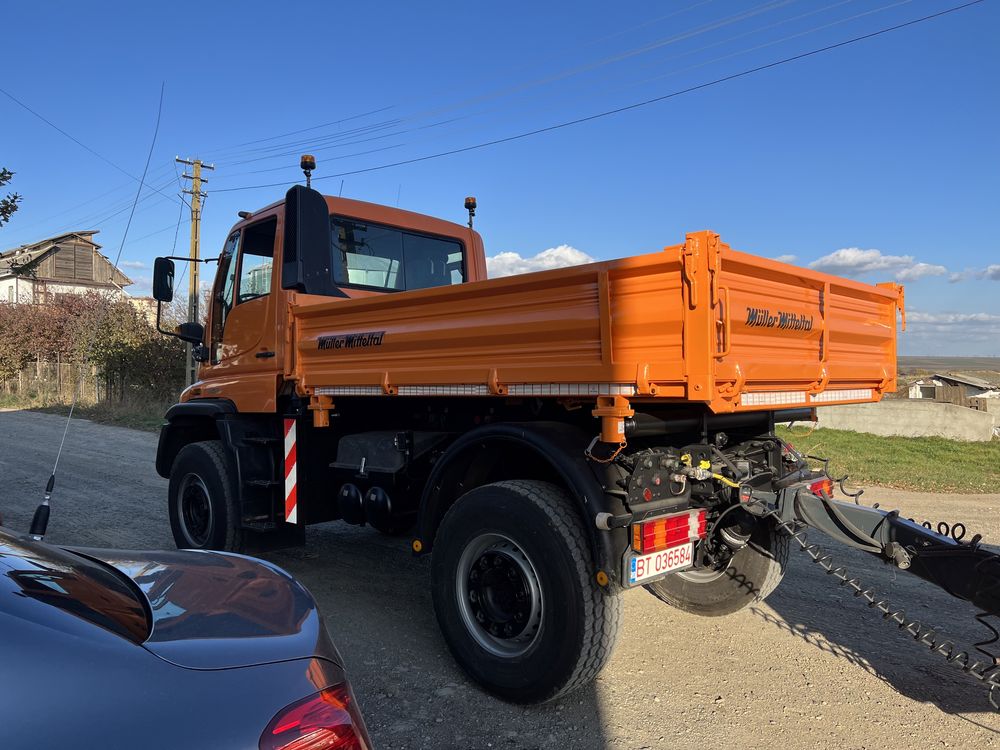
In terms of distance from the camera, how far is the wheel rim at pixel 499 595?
11.3 feet

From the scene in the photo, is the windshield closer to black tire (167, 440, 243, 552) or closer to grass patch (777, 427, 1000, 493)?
black tire (167, 440, 243, 552)

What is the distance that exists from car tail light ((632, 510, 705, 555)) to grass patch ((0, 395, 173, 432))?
50.6 feet

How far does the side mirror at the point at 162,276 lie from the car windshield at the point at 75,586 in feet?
12.7

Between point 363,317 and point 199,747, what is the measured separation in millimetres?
3148

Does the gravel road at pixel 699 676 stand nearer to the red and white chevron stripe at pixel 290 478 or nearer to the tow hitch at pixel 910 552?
the tow hitch at pixel 910 552

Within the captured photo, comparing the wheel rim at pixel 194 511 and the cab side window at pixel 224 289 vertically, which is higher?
the cab side window at pixel 224 289

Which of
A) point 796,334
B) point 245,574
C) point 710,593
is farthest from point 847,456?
point 245,574

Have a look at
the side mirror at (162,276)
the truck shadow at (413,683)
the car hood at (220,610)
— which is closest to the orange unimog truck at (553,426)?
the truck shadow at (413,683)

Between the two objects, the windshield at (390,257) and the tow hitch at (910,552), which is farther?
the windshield at (390,257)

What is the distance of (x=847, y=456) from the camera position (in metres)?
12.5

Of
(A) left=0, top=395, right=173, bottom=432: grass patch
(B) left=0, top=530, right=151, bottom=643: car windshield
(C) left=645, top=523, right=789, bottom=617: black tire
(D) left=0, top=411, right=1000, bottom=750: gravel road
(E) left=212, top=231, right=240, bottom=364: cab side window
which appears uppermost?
(E) left=212, top=231, right=240, bottom=364: cab side window

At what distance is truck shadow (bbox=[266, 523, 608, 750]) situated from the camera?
3197 millimetres

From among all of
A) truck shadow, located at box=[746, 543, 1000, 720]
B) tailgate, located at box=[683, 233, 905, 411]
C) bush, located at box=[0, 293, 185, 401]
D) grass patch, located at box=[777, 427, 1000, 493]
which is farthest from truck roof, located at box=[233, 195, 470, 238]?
bush, located at box=[0, 293, 185, 401]

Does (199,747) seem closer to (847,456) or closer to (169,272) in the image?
(169,272)
